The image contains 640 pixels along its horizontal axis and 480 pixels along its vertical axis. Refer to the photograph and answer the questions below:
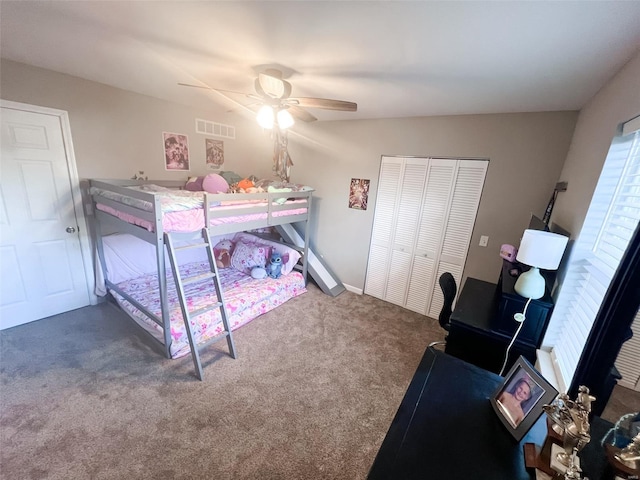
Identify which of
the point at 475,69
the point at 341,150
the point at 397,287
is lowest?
the point at 397,287

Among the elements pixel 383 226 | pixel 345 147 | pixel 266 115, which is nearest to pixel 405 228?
pixel 383 226

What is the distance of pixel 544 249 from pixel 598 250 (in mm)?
259

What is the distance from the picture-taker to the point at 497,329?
175cm

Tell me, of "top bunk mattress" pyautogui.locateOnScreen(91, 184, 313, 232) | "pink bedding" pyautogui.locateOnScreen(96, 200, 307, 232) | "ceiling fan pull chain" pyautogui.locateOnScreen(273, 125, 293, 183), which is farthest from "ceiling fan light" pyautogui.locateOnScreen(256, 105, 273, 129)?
"pink bedding" pyautogui.locateOnScreen(96, 200, 307, 232)

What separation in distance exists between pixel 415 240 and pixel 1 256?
168 inches

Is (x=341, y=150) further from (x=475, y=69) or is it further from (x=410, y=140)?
(x=475, y=69)

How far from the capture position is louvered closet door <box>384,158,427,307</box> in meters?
3.10

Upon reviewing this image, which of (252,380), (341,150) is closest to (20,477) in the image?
(252,380)

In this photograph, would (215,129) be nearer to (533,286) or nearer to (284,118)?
(284,118)

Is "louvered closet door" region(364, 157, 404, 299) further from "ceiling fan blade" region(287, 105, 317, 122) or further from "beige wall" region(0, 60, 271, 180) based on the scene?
"beige wall" region(0, 60, 271, 180)

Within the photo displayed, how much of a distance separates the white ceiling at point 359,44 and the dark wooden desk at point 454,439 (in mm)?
1643

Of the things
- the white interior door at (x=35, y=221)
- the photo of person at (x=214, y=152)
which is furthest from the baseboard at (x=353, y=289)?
the white interior door at (x=35, y=221)

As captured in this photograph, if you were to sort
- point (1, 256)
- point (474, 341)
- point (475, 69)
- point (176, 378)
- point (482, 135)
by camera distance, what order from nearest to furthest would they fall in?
1. point (475, 69)
2. point (474, 341)
3. point (176, 378)
4. point (1, 256)
5. point (482, 135)

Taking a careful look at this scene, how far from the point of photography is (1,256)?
7.76ft
